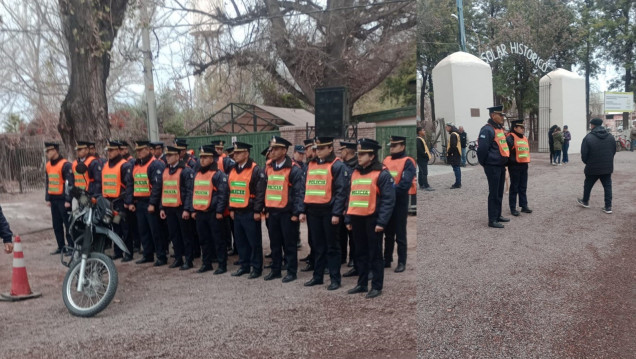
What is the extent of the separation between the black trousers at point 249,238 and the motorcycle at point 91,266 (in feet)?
4.27

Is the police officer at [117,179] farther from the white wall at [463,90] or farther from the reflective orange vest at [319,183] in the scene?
the white wall at [463,90]

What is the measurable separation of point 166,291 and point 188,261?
3.67 feet

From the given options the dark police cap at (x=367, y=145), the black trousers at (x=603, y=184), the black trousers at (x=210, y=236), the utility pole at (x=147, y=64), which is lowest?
the black trousers at (x=210, y=236)

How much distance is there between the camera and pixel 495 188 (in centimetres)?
161

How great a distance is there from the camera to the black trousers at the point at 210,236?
5895 millimetres

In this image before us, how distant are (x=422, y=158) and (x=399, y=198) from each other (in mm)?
1595

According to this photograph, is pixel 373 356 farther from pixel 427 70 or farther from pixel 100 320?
pixel 100 320

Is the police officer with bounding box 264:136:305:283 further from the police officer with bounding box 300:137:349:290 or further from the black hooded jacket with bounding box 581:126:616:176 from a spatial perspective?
the black hooded jacket with bounding box 581:126:616:176

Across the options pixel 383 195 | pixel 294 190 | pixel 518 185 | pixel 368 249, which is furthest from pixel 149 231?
pixel 518 185

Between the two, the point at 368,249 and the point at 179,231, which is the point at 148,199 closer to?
the point at 179,231

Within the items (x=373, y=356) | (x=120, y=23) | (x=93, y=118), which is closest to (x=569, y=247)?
(x=373, y=356)

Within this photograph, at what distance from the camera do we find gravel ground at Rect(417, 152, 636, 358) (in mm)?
1542

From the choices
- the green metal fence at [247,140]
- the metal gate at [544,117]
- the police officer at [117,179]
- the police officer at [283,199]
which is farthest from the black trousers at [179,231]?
the metal gate at [544,117]

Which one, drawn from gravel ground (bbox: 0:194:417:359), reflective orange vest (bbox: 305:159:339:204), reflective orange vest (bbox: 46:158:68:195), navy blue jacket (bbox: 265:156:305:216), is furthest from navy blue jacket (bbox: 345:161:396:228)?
reflective orange vest (bbox: 46:158:68:195)
